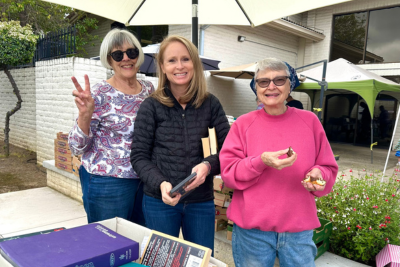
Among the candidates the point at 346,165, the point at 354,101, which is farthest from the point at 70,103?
the point at 354,101

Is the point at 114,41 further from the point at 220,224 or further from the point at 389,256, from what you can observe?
the point at 389,256

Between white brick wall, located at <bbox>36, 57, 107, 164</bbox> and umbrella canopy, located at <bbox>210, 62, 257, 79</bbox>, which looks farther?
umbrella canopy, located at <bbox>210, 62, 257, 79</bbox>

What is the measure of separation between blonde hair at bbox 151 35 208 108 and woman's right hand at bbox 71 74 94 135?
327 mm

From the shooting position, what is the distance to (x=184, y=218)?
160cm

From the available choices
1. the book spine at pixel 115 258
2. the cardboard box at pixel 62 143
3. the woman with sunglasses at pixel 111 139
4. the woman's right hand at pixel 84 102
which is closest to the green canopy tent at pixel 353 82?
the cardboard box at pixel 62 143

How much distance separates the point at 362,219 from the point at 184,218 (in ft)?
5.64

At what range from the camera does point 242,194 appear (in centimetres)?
144

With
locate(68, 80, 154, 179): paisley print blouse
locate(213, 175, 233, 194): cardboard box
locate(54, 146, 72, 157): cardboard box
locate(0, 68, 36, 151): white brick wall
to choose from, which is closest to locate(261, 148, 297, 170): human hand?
locate(68, 80, 154, 179): paisley print blouse

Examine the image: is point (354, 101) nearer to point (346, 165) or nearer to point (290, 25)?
point (290, 25)

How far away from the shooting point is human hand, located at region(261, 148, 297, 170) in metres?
1.17

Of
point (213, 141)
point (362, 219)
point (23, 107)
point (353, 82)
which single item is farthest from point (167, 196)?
point (23, 107)

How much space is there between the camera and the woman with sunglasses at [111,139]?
5.40 feet

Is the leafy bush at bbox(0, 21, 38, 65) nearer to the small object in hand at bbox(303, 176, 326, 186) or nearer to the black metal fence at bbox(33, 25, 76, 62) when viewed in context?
the black metal fence at bbox(33, 25, 76, 62)

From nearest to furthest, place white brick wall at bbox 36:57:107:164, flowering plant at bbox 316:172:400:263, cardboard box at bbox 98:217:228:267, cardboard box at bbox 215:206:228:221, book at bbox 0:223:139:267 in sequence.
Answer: book at bbox 0:223:139:267 → cardboard box at bbox 98:217:228:267 → flowering plant at bbox 316:172:400:263 → cardboard box at bbox 215:206:228:221 → white brick wall at bbox 36:57:107:164
